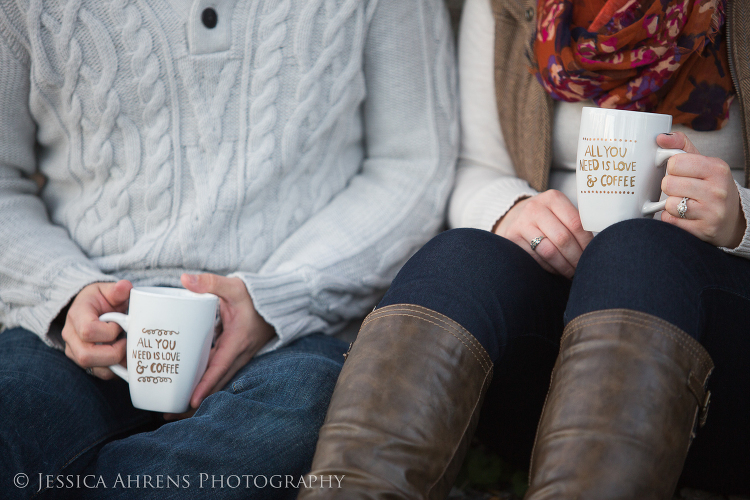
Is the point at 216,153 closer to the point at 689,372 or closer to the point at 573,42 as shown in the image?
the point at 573,42

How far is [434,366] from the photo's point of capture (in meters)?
0.71

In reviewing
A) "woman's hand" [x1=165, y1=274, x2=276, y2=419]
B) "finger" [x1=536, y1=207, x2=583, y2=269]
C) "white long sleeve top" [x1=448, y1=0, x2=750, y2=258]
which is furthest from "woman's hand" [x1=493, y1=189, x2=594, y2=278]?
"woman's hand" [x1=165, y1=274, x2=276, y2=419]

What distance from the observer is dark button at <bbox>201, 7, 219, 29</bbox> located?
3.53 ft

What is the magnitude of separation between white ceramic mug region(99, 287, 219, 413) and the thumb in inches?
2.2

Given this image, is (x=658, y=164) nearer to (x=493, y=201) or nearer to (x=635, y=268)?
(x=635, y=268)

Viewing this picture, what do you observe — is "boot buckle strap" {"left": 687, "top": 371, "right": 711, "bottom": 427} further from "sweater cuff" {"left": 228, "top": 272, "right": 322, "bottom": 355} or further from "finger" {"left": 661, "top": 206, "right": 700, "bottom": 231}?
"sweater cuff" {"left": 228, "top": 272, "right": 322, "bottom": 355}

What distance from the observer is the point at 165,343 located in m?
0.88

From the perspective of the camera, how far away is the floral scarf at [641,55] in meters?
0.95

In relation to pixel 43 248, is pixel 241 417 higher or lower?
lower

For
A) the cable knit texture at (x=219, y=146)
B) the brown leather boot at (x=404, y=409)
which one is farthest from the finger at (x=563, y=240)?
the cable knit texture at (x=219, y=146)

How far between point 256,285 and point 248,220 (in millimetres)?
187

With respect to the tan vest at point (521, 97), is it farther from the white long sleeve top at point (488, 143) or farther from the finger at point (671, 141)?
the finger at point (671, 141)

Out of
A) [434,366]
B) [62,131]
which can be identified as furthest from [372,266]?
[62,131]

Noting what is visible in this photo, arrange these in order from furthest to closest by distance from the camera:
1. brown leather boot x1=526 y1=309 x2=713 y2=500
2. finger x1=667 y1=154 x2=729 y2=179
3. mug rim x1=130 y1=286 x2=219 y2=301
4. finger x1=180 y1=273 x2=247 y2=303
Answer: finger x1=180 y1=273 x2=247 y2=303 → mug rim x1=130 y1=286 x2=219 y2=301 → finger x1=667 y1=154 x2=729 y2=179 → brown leather boot x1=526 y1=309 x2=713 y2=500
